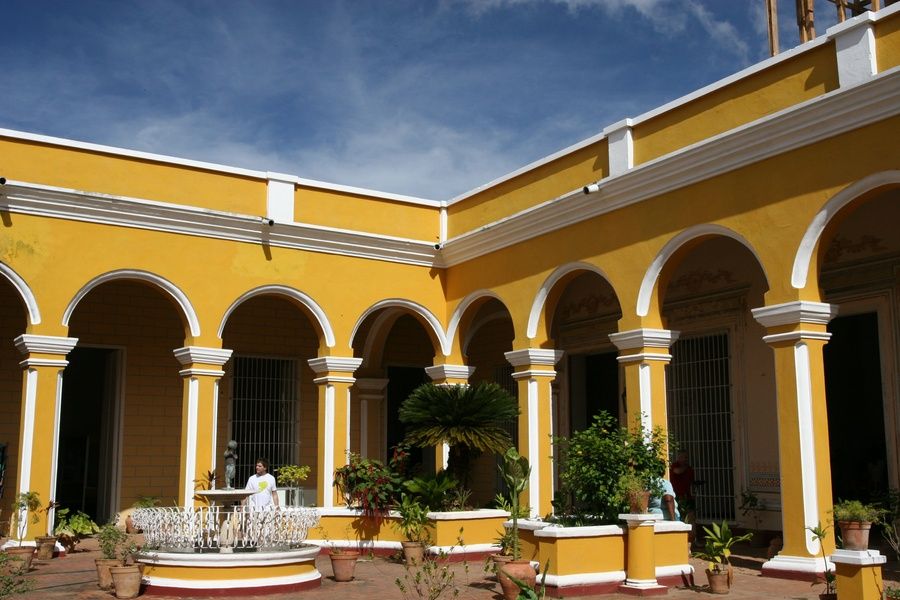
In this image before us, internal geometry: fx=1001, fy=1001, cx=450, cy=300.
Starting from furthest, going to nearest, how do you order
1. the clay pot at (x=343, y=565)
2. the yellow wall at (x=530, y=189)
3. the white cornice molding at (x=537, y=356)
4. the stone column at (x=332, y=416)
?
the stone column at (x=332, y=416)
the white cornice molding at (x=537, y=356)
the yellow wall at (x=530, y=189)
the clay pot at (x=343, y=565)

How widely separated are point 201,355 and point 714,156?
7.05 meters

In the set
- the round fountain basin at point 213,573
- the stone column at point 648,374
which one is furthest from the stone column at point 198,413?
the stone column at point 648,374

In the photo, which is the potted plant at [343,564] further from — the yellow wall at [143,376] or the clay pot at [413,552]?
the yellow wall at [143,376]

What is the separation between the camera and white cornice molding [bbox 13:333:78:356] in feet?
40.0

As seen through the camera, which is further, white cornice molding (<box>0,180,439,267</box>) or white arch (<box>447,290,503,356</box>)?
white arch (<box>447,290,503,356</box>)

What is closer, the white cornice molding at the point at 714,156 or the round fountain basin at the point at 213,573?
the round fountain basin at the point at 213,573

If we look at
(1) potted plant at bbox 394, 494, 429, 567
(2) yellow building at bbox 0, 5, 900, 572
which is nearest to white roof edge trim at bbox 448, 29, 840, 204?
(2) yellow building at bbox 0, 5, 900, 572

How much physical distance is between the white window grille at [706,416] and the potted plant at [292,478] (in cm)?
519

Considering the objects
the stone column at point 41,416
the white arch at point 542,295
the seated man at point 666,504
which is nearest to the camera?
the seated man at point 666,504

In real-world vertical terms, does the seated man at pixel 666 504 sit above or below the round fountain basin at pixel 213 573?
above

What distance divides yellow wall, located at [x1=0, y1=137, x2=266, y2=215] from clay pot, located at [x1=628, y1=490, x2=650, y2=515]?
763 cm

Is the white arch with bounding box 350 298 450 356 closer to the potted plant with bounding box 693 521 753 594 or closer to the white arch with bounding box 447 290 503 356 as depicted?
the white arch with bounding box 447 290 503 356

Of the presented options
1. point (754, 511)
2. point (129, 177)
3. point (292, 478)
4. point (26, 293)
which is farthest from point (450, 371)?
point (26, 293)

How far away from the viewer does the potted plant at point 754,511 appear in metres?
12.5
